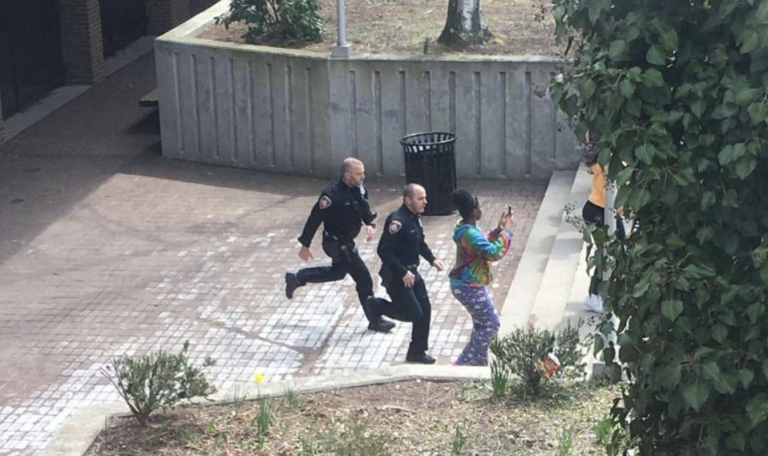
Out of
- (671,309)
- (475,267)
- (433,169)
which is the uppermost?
(671,309)

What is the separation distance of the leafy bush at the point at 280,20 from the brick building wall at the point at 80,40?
542 cm

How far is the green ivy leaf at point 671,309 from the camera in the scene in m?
5.09

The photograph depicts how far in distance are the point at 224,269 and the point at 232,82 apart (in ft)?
15.5

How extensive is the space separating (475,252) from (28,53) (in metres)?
13.7

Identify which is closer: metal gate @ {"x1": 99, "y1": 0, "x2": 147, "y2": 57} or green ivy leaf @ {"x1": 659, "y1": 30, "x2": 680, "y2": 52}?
green ivy leaf @ {"x1": 659, "y1": 30, "x2": 680, "y2": 52}

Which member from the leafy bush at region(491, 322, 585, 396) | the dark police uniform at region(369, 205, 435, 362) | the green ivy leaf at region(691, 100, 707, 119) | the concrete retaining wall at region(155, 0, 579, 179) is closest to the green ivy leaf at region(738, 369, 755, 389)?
the green ivy leaf at region(691, 100, 707, 119)

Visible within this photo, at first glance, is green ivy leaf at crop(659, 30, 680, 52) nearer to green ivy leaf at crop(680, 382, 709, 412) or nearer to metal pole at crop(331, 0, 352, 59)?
green ivy leaf at crop(680, 382, 709, 412)

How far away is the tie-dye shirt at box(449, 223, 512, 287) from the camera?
397 inches

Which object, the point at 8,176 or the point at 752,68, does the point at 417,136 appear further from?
the point at 752,68

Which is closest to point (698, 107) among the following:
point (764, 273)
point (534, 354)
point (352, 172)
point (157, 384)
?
point (764, 273)

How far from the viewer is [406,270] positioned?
415 inches

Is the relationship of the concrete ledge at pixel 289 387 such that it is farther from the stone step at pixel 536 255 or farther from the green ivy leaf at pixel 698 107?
the green ivy leaf at pixel 698 107

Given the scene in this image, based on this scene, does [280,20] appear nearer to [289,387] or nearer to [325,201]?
[325,201]

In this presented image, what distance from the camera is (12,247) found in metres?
14.4
